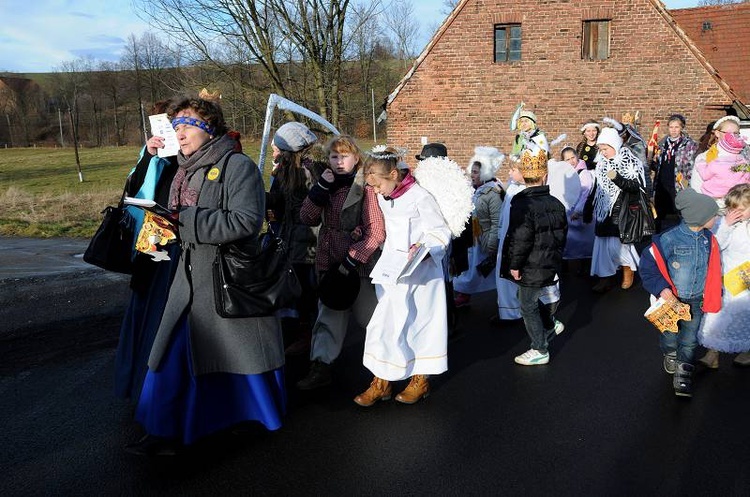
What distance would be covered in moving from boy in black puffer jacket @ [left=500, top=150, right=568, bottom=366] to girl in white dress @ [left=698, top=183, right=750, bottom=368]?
4.09ft

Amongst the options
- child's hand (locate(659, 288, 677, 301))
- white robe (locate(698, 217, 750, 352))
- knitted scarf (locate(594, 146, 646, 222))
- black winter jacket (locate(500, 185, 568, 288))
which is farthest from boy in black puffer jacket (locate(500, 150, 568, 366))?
knitted scarf (locate(594, 146, 646, 222))

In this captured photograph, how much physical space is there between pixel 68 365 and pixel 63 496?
2.13 metres

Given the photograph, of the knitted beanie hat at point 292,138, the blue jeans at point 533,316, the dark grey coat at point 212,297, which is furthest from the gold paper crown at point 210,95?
the blue jeans at point 533,316

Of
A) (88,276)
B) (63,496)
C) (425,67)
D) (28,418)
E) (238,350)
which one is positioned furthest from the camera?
(425,67)

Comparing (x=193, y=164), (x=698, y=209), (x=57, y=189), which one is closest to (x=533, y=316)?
(x=698, y=209)

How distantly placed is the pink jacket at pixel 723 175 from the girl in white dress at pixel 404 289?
413 cm

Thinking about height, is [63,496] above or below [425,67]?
below

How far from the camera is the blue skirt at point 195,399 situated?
3508 millimetres

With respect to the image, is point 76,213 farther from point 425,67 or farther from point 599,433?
point 599,433

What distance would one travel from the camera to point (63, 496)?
3.32 meters

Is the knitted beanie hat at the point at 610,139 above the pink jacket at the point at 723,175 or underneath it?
above

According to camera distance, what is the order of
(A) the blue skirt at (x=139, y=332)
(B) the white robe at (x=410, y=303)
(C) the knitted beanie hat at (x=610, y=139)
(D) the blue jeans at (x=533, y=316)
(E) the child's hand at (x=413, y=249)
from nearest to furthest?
(A) the blue skirt at (x=139, y=332) → (E) the child's hand at (x=413, y=249) → (B) the white robe at (x=410, y=303) → (D) the blue jeans at (x=533, y=316) → (C) the knitted beanie hat at (x=610, y=139)

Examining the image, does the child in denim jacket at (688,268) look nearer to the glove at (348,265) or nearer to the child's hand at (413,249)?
the child's hand at (413,249)

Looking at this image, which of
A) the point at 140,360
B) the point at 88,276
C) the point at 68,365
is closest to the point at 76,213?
the point at 88,276
